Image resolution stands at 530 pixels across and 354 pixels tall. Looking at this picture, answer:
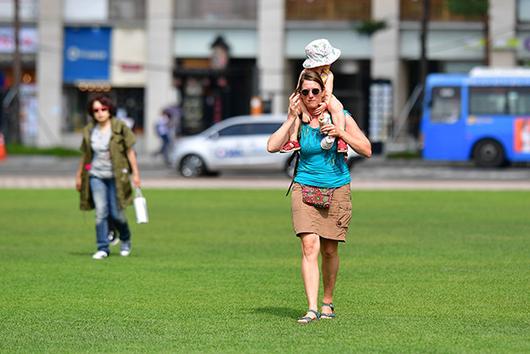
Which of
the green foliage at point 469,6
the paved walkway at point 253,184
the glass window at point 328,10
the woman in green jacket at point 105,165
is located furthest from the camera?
the glass window at point 328,10

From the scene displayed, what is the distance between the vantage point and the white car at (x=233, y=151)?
123ft

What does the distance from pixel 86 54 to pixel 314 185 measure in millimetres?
44872

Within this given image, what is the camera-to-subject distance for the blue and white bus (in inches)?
1694

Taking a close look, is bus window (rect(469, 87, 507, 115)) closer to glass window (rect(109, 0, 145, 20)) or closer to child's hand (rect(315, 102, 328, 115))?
glass window (rect(109, 0, 145, 20))

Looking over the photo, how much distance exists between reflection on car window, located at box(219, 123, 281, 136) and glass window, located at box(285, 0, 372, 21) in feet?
55.4

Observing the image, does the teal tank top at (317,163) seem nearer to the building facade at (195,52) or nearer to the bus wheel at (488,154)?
the bus wheel at (488,154)

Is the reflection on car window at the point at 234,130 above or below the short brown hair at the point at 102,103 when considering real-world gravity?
below

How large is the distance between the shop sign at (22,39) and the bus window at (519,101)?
19.9 m

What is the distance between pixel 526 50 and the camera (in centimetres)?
5269

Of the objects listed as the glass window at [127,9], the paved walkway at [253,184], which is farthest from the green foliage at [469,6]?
the paved walkway at [253,184]

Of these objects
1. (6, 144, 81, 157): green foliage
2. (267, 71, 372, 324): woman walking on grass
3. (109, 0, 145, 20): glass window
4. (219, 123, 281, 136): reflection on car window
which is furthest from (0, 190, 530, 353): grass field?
(109, 0, 145, 20): glass window

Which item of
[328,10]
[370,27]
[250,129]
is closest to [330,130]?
[250,129]

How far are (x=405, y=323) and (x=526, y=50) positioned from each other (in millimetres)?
42958

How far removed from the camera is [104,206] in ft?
53.5
